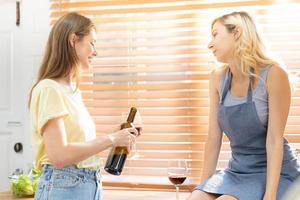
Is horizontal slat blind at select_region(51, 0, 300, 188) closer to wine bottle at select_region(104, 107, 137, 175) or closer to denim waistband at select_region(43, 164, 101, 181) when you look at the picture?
wine bottle at select_region(104, 107, 137, 175)

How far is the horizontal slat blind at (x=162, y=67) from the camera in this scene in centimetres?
219

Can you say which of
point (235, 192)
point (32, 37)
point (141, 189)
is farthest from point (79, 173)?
point (32, 37)

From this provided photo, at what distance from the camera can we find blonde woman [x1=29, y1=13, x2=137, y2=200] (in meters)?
1.26

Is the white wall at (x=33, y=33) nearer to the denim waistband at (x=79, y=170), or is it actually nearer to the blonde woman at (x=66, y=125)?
the blonde woman at (x=66, y=125)

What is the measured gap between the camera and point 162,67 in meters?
2.30

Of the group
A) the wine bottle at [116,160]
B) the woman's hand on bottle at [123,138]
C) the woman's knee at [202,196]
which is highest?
the woman's hand on bottle at [123,138]

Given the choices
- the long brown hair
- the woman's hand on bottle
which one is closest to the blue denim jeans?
the woman's hand on bottle

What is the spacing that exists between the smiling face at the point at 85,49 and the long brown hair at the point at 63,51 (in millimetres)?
14

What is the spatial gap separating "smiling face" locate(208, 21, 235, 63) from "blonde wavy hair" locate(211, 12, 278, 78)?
2 centimetres

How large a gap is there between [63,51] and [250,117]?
0.77 m

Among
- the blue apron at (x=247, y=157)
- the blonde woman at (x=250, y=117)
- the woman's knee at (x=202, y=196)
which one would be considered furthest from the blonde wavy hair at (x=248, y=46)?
the woman's knee at (x=202, y=196)

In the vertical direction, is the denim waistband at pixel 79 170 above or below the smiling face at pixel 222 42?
below

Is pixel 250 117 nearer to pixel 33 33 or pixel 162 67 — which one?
pixel 162 67

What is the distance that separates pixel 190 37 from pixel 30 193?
1.19 meters
